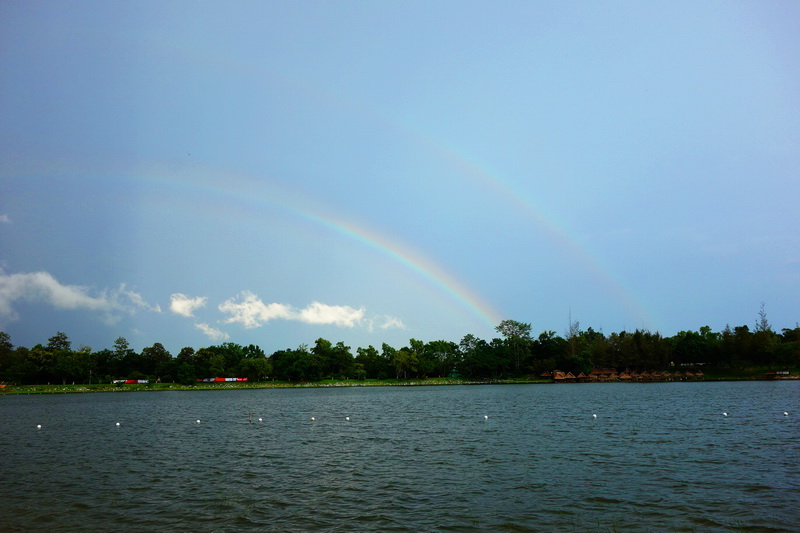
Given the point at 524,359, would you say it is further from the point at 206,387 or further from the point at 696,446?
the point at 696,446

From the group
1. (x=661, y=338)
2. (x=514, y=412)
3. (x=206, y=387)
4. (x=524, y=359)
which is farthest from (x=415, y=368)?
(x=514, y=412)

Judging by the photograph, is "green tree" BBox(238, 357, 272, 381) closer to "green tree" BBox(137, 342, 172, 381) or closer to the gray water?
"green tree" BBox(137, 342, 172, 381)

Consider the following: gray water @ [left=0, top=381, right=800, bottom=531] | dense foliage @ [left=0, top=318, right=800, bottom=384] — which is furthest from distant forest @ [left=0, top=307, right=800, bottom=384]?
gray water @ [left=0, top=381, right=800, bottom=531]

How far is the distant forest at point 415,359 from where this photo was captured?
15400 cm

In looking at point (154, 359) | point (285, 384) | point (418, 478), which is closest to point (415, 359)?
point (285, 384)

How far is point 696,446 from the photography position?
30.1m

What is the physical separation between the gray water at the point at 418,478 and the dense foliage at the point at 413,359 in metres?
132

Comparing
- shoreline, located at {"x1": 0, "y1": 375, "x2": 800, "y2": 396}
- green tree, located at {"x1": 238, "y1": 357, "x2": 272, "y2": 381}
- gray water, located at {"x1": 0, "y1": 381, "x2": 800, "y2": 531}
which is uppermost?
green tree, located at {"x1": 238, "y1": 357, "x2": 272, "y2": 381}

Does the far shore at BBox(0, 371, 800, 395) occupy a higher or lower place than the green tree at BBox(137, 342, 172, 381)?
lower

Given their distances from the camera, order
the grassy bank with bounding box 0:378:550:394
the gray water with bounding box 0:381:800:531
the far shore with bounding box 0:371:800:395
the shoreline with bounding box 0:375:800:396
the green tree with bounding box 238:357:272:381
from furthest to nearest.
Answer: the green tree with bounding box 238:357:272:381 < the far shore with bounding box 0:371:800:395 < the grassy bank with bounding box 0:378:550:394 < the shoreline with bounding box 0:375:800:396 < the gray water with bounding box 0:381:800:531

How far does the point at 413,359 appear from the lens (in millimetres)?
186625

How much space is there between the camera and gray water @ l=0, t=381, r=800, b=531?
1686cm

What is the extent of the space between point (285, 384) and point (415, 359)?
4700cm

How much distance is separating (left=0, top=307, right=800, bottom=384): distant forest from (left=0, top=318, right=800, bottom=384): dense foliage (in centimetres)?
30
